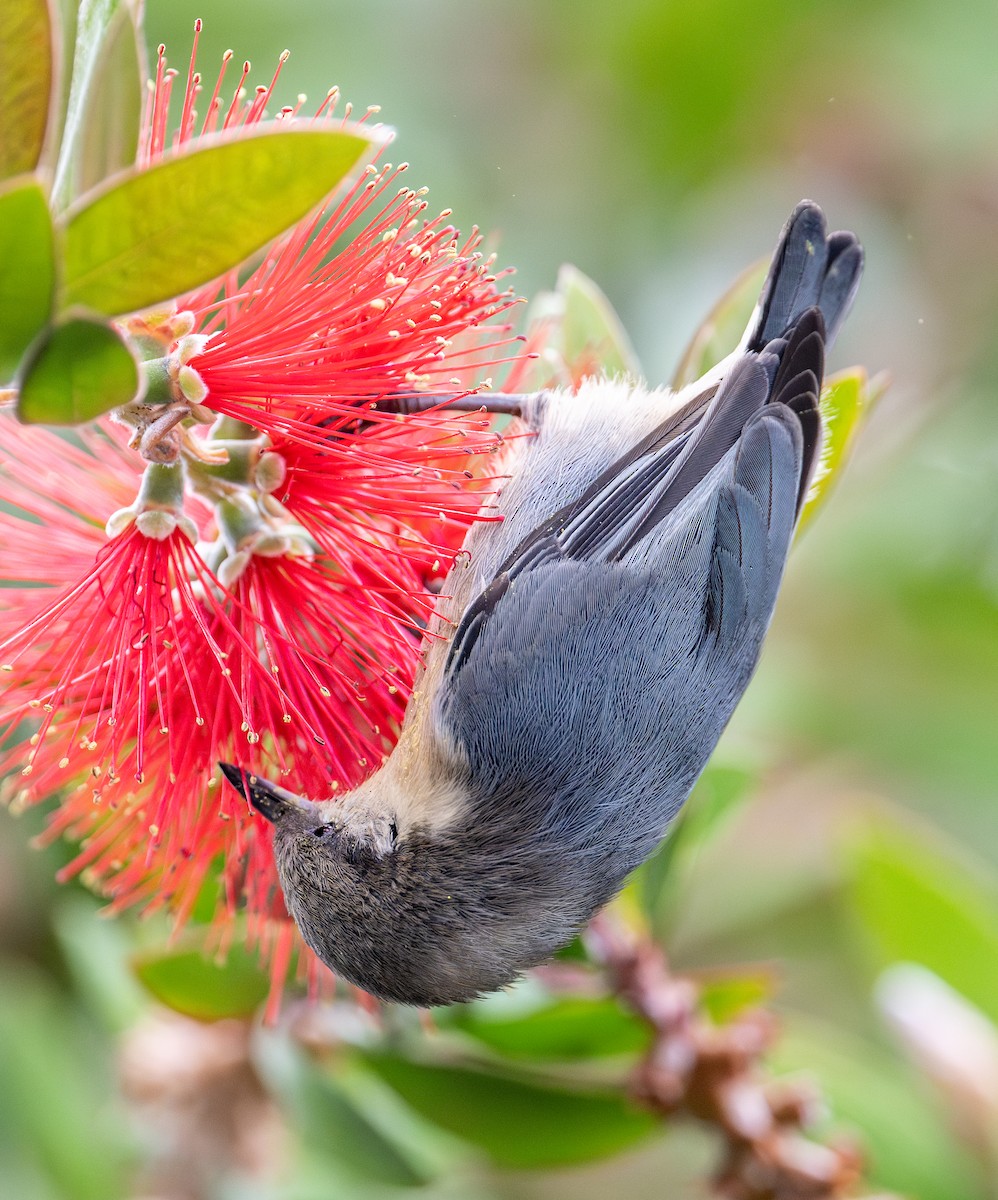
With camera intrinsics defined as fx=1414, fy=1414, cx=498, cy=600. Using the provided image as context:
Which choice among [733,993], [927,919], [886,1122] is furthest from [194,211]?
[886,1122]

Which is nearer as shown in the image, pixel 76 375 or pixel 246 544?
pixel 76 375

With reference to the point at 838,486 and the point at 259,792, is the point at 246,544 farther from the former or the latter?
the point at 838,486

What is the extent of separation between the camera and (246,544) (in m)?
1.80

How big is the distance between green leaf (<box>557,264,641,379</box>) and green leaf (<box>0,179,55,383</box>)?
3.50 feet

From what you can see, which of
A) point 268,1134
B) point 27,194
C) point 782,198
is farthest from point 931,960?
point 27,194

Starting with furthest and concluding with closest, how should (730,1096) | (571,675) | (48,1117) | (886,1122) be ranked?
(48,1117)
(886,1122)
(730,1096)
(571,675)

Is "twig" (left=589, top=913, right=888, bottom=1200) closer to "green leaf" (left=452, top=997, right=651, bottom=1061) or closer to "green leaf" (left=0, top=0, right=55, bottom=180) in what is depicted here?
"green leaf" (left=452, top=997, right=651, bottom=1061)

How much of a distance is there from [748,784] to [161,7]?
2647mm

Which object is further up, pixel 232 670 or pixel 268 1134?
pixel 232 670

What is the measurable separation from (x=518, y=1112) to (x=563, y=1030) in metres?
0.16

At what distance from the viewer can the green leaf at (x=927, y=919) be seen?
2766 millimetres

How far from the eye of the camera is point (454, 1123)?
2193 millimetres

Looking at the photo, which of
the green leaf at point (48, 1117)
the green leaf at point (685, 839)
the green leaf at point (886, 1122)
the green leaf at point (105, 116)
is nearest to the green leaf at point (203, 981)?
the green leaf at point (685, 839)

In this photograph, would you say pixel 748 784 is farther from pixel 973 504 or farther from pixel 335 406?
pixel 973 504
